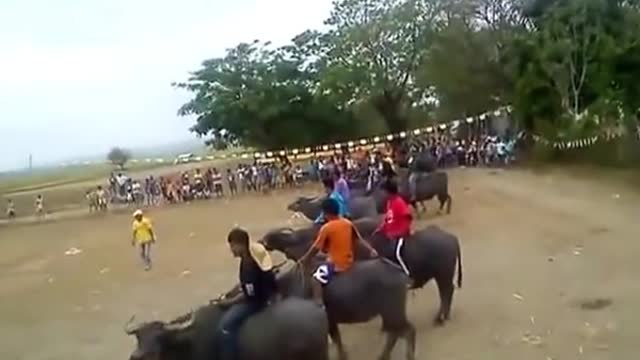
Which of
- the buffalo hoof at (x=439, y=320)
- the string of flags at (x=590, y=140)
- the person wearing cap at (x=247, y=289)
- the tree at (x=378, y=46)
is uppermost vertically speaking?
the tree at (x=378, y=46)

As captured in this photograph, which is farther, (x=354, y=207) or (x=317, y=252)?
(x=354, y=207)

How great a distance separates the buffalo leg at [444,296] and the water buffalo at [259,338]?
355 cm

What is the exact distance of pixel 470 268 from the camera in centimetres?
1490

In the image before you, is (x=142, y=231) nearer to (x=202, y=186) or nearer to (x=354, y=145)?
(x=202, y=186)

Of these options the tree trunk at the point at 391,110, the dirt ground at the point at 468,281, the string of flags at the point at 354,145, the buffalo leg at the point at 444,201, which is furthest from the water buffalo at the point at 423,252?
the tree trunk at the point at 391,110

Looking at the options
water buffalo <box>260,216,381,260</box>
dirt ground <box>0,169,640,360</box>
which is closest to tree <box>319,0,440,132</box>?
dirt ground <box>0,169,640,360</box>

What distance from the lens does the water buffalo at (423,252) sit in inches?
435

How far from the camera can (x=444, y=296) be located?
1134 centimetres

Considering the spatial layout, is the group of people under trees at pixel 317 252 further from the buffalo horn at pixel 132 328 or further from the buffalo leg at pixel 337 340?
the buffalo horn at pixel 132 328

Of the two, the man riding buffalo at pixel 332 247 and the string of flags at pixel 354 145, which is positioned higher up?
the string of flags at pixel 354 145

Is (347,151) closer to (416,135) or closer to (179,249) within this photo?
(416,135)

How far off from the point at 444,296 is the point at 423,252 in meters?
0.68

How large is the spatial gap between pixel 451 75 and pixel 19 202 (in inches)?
932

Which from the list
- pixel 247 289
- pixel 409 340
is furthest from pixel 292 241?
pixel 247 289
